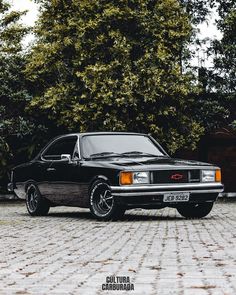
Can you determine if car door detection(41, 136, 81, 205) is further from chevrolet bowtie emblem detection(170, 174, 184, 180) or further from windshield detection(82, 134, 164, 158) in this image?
chevrolet bowtie emblem detection(170, 174, 184, 180)

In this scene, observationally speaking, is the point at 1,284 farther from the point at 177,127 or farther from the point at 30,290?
the point at 177,127

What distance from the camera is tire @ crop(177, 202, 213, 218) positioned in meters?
15.0

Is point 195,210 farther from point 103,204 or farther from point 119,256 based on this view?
point 119,256

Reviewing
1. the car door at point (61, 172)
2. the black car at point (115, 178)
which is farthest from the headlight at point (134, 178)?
the car door at point (61, 172)

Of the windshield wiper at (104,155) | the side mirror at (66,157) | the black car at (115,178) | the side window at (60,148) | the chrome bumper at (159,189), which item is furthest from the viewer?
the side window at (60,148)

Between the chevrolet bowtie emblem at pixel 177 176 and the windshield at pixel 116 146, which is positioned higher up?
the windshield at pixel 116 146

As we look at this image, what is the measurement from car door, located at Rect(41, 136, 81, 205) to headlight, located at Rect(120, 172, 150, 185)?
137 centimetres

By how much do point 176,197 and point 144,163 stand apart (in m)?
0.82

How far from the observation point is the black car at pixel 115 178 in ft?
45.5

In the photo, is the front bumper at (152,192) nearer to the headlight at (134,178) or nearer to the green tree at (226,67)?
the headlight at (134,178)

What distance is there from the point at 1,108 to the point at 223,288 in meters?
22.4

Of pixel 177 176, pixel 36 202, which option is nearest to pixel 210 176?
pixel 177 176

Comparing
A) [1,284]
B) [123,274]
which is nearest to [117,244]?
[123,274]

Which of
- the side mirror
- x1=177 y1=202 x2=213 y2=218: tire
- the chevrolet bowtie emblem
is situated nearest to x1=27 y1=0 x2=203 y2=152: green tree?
the side mirror
